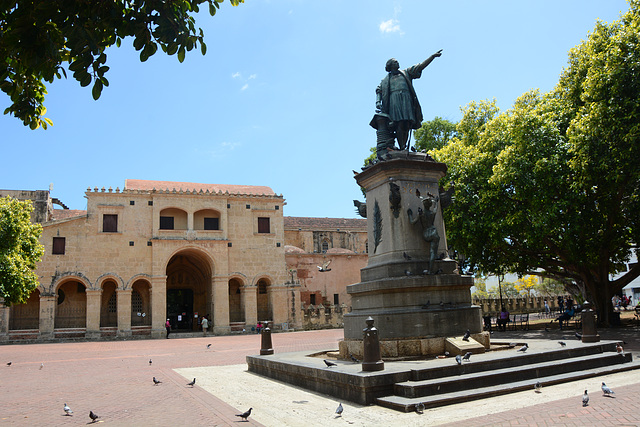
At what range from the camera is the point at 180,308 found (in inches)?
1654

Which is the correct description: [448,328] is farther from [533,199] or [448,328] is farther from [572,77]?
[572,77]

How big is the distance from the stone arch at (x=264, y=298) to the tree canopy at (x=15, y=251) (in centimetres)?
1678

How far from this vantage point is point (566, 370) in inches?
332

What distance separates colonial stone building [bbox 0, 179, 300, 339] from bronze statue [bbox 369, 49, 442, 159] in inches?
1111

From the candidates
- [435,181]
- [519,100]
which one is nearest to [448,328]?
[435,181]

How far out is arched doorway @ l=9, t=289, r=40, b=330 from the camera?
33.5 meters

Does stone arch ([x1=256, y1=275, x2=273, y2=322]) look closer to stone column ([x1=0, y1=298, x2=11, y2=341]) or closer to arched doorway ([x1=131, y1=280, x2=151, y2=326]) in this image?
arched doorway ([x1=131, y1=280, x2=151, y2=326])

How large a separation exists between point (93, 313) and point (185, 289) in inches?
379

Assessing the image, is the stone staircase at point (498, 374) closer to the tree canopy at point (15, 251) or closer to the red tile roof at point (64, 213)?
the tree canopy at point (15, 251)

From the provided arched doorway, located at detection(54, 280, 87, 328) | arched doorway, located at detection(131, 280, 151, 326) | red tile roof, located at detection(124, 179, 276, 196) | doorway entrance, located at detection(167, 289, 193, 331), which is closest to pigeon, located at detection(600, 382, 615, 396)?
red tile roof, located at detection(124, 179, 276, 196)

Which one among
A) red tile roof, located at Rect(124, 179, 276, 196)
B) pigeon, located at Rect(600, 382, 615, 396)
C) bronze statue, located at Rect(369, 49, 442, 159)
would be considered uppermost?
red tile roof, located at Rect(124, 179, 276, 196)

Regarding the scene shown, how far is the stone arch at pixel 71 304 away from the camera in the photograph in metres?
34.8

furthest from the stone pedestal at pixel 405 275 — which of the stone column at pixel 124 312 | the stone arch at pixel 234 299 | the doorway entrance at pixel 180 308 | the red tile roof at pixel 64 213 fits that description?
the red tile roof at pixel 64 213

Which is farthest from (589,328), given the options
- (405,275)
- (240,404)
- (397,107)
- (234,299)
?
(234,299)
